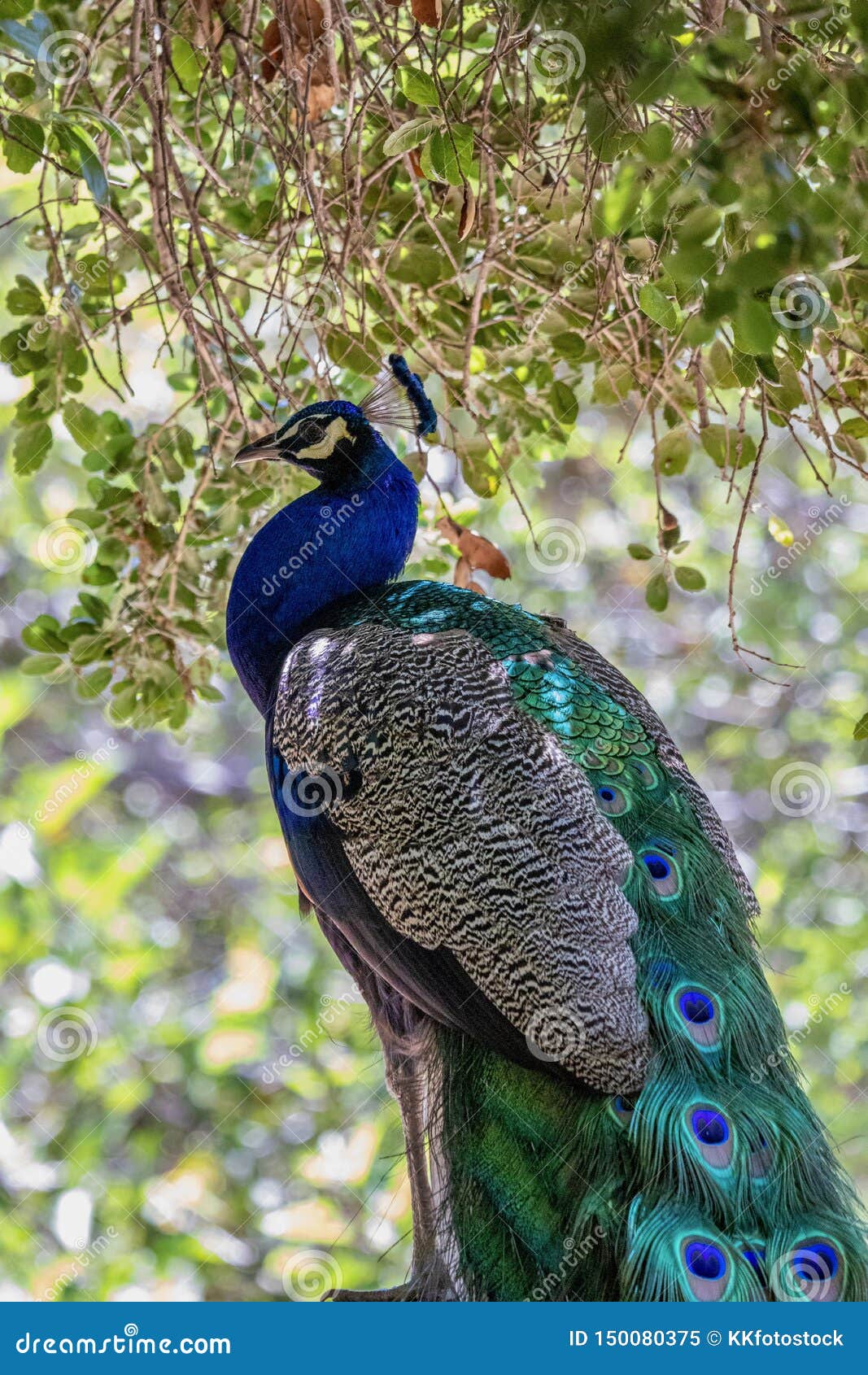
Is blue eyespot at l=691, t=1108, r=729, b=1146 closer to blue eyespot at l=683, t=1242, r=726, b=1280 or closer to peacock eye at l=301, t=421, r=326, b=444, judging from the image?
blue eyespot at l=683, t=1242, r=726, b=1280

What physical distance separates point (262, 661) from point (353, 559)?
0.25 metres

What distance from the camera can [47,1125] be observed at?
4789mm

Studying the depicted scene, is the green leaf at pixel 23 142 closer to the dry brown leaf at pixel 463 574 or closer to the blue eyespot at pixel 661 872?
the dry brown leaf at pixel 463 574

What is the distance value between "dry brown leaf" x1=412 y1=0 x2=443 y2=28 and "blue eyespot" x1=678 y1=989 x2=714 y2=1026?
141cm

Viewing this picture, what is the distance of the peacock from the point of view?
1897 millimetres

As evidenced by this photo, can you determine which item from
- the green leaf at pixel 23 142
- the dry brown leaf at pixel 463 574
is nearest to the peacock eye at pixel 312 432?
the dry brown leaf at pixel 463 574

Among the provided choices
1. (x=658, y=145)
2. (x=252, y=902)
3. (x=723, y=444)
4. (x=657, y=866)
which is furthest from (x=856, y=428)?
(x=252, y=902)

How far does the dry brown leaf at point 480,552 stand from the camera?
2.83 m

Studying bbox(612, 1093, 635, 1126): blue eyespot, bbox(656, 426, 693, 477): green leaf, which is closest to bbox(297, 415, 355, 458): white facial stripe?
bbox(656, 426, 693, 477): green leaf

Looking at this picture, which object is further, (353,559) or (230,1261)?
(230,1261)

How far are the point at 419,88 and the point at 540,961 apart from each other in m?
1.21

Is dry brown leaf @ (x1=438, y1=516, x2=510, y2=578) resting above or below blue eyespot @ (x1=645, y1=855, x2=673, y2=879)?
above

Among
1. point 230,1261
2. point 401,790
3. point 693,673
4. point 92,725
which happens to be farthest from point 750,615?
point 401,790

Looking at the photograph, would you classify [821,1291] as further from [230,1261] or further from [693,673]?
[693,673]
